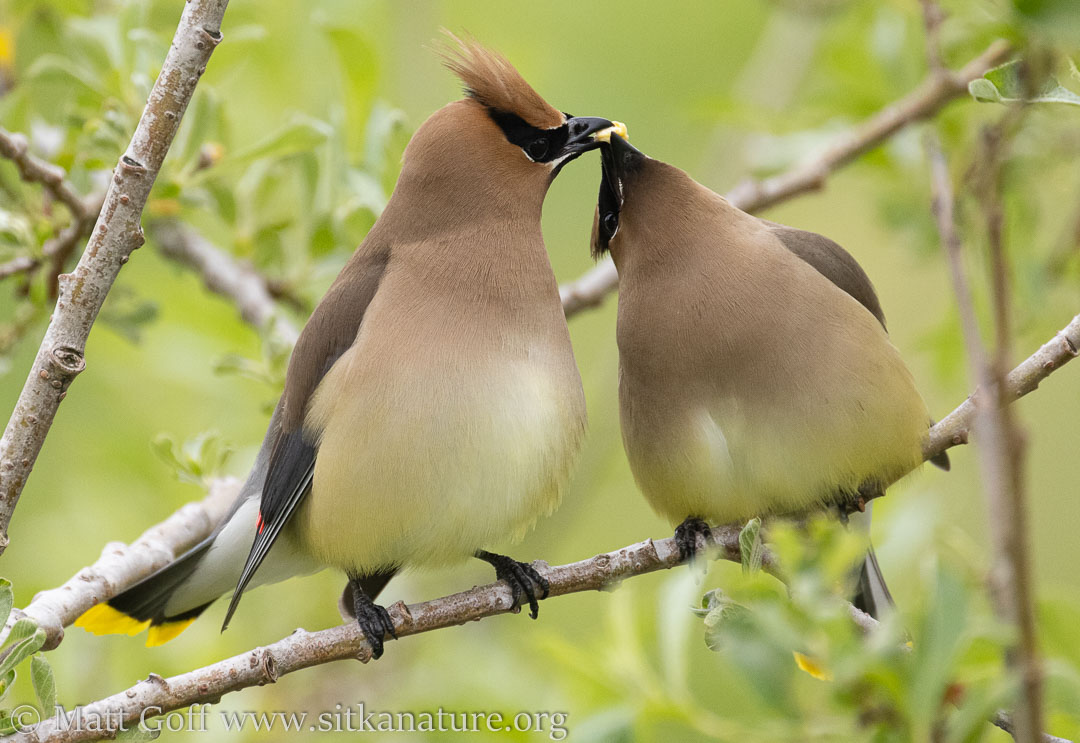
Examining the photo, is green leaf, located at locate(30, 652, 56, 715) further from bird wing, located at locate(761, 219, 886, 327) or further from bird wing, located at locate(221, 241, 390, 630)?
bird wing, located at locate(761, 219, 886, 327)

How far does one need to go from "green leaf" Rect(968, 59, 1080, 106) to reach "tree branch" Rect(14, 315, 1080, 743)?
0.63 meters

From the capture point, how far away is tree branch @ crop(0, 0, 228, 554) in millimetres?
2578

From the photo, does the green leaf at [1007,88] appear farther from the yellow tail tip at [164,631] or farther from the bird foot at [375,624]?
the yellow tail tip at [164,631]

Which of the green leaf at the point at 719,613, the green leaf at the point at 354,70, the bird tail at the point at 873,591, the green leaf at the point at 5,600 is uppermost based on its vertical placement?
the green leaf at the point at 354,70

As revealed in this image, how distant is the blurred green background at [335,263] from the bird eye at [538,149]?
64 cm

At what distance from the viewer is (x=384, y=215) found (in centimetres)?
389

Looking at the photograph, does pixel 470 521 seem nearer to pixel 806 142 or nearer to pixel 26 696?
pixel 26 696

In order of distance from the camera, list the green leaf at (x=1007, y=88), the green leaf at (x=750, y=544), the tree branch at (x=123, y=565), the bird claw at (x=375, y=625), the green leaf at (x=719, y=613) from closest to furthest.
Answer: the green leaf at (x=1007, y=88)
the green leaf at (x=719, y=613)
the green leaf at (x=750, y=544)
the tree branch at (x=123, y=565)
the bird claw at (x=375, y=625)

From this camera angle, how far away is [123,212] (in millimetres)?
2586

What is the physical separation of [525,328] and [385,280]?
1.47ft

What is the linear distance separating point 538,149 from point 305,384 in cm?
97

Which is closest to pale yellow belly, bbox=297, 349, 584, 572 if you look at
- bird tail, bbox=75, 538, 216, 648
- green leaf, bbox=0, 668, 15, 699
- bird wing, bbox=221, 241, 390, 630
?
bird wing, bbox=221, 241, 390, 630

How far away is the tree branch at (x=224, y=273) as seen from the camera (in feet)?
15.5

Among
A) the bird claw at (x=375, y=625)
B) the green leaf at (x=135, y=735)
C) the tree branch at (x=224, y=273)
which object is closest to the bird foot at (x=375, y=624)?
the bird claw at (x=375, y=625)
